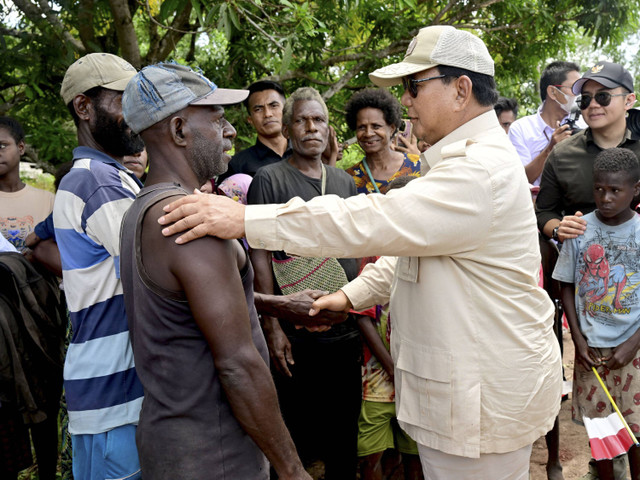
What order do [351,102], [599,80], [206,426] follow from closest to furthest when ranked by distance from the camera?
[206,426], [599,80], [351,102]

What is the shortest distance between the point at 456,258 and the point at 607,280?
72.9 inches

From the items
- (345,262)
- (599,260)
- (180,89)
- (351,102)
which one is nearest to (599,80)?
(599,260)

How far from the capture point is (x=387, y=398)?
136 inches

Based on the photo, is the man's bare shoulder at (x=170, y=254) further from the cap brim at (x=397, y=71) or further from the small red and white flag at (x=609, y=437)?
the small red and white flag at (x=609, y=437)

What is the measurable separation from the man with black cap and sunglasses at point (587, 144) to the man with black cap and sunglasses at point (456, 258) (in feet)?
5.39

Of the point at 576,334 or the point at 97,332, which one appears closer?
the point at 97,332

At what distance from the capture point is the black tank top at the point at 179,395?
5.68ft

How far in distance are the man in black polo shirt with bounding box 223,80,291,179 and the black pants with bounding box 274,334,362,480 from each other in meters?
1.57

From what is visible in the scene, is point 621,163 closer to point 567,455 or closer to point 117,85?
point 567,455

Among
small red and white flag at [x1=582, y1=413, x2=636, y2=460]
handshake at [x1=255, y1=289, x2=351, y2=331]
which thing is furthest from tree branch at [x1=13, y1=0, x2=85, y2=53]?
small red and white flag at [x1=582, y1=413, x2=636, y2=460]

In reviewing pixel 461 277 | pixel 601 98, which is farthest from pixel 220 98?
pixel 601 98

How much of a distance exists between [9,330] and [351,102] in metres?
2.69

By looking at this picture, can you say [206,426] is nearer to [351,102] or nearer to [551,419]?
[551,419]

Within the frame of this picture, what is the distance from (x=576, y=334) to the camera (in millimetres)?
3580
